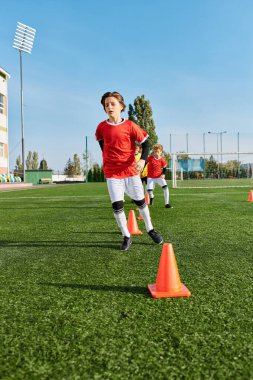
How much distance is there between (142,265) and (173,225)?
2782mm

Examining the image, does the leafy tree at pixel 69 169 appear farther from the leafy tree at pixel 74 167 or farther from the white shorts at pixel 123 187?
the white shorts at pixel 123 187

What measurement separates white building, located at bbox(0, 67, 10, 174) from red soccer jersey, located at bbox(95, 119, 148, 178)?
118 feet

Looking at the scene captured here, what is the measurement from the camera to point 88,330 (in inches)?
77.1

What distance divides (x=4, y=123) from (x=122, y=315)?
39.7 m

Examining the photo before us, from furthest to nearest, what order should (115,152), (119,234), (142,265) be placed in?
(119,234)
(115,152)
(142,265)

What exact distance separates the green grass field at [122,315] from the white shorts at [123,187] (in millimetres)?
673

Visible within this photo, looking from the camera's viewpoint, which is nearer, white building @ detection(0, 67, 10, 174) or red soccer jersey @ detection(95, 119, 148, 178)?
red soccer jersey @ detection(95, 119, 148, 178)

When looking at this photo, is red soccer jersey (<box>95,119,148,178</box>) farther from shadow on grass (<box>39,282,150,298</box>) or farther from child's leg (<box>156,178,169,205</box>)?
child's leg (<box>156,178,169,205</box>)

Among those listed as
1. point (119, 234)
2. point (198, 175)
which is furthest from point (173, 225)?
point (198, 175)

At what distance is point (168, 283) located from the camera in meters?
2.52

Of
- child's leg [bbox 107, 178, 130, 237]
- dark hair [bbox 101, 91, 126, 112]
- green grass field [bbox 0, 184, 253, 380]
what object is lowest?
green grass field [bbox 0, 184, 253, 380]

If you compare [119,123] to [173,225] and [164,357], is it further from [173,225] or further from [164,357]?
[164,357]

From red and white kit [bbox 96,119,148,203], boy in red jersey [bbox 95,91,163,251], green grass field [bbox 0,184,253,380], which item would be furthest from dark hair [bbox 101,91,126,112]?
green grass field [bbox 0,184,253,380]

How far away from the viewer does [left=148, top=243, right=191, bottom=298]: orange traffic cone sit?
8.18ft
